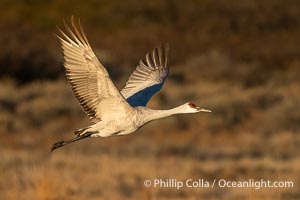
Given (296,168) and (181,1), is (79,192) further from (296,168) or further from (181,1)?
(181,1)

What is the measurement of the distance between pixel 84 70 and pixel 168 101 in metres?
12.8

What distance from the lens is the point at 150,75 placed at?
1141cm

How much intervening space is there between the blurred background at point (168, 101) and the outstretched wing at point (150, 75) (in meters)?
1.32

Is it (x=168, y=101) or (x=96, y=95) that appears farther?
(x=168, y=101)

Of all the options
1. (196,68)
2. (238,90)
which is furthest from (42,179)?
(196,68)

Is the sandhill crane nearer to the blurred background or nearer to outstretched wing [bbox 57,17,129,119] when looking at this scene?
outstretched wing [bbox 57,17,129,119]

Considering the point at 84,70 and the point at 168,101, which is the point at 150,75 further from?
the point at 168,101

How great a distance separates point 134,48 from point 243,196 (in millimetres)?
20844

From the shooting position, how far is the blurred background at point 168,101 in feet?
42.2

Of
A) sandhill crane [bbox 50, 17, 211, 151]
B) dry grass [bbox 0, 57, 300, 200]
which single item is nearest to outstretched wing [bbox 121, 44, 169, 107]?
sandhill crane [bbox 50, 17, 211, 151]

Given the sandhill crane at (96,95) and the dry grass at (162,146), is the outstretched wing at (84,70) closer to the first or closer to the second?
the sandhill crane at (96,95)

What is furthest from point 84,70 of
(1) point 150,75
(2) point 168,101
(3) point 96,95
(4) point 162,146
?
(2) point 168,101

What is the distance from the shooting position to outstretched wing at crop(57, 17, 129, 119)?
9.26m

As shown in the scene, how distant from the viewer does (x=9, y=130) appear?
18.9 meters
